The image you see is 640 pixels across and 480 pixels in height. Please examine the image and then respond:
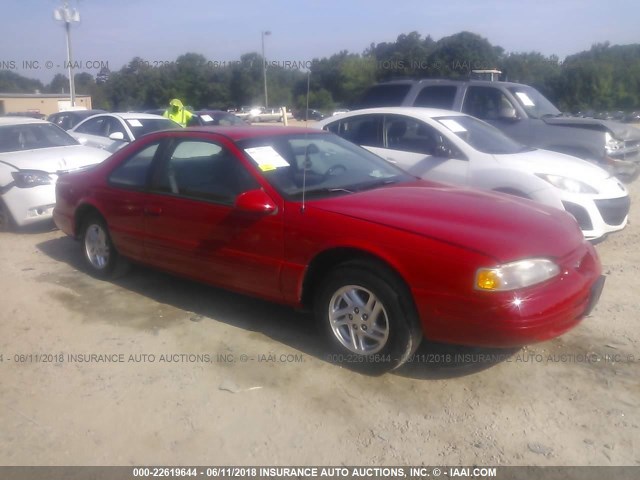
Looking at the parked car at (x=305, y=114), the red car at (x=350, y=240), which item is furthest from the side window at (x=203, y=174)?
the parked car at (x=305, y=114)

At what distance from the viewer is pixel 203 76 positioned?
26.7 meters

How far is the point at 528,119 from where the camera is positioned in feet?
29.8

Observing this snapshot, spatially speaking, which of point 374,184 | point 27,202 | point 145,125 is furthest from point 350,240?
point 145,125

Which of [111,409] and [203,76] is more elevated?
[203,76]

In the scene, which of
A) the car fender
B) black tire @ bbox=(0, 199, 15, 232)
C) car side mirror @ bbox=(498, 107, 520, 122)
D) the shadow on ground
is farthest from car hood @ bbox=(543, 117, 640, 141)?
black tire @ bbox=(0, 199, 15, 232)

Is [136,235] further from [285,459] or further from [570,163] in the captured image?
[570,163]

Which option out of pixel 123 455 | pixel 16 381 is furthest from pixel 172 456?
pixel 16 381

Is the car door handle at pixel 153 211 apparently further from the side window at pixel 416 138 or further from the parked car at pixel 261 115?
the parked car at pixel 261 115

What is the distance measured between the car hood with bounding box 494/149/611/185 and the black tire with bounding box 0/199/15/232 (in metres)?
5.74

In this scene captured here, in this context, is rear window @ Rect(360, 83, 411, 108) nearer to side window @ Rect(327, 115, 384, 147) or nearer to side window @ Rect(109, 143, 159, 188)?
side window @ Rect(327, 115, 384, 147)

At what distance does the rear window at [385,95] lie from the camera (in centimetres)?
991

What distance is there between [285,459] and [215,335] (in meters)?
1.62

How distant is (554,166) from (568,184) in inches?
12.3

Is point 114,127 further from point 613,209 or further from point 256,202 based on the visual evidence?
point 613,209
